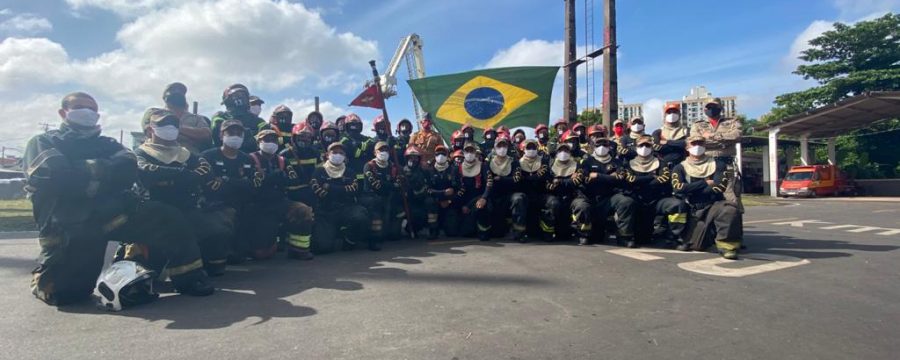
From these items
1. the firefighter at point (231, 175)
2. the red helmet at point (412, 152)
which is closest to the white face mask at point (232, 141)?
the firefighter at point (231, 175)

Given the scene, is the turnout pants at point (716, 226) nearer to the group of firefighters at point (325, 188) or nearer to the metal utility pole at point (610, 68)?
the group of firefighters at point (325, 188)

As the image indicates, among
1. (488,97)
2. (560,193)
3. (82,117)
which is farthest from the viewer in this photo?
(488,97)

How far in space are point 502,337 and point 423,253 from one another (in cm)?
352

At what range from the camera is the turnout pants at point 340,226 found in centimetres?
703

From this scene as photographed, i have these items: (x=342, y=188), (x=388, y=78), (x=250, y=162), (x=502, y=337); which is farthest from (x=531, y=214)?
(x=388, y=78)

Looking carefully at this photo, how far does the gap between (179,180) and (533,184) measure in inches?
205

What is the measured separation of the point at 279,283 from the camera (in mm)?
5074

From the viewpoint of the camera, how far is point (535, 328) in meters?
3.59

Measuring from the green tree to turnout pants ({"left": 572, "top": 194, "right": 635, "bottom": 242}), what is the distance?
1343 inches

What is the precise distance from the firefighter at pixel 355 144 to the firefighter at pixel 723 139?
5085 mm

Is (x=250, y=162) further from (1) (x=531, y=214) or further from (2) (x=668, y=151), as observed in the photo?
(2) (x=668, y=151)

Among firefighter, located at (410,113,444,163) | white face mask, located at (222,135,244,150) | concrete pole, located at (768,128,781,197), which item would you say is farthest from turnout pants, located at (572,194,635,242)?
concrete pole, located at (768,128,781,197)

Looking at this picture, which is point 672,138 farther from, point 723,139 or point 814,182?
point 814,182

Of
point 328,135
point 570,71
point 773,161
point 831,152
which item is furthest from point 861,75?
point 328,135
